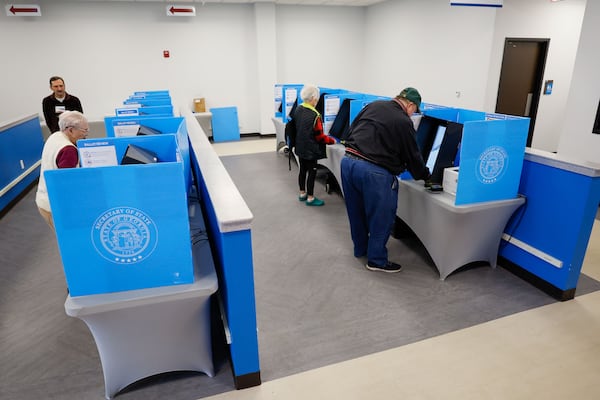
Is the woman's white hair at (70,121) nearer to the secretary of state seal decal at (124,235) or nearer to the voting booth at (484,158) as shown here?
the secretary of state seal decal at (124,235)

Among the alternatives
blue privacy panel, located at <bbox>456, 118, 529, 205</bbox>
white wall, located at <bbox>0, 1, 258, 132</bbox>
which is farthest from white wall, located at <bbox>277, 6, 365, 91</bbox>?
blue privacy panel, located at <bbox>456, 118, 529, 205</bbox>

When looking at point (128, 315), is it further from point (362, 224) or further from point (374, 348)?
point (362, 224)

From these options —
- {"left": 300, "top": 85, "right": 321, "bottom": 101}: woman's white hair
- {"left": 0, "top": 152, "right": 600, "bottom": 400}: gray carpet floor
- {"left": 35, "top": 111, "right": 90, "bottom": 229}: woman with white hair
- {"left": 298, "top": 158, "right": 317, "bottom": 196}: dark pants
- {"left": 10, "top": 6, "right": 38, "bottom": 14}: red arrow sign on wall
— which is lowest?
{"left": 0, "top": 152, "right": 600, "bottom": 400}: gray carpet floor

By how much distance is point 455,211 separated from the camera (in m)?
2.56

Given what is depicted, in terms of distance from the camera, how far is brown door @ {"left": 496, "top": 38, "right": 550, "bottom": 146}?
5.80m

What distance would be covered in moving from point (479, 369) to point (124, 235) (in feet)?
6.25

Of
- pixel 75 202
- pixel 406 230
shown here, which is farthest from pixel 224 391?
pixel 406 230

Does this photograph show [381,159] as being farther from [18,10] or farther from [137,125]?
[18,10]

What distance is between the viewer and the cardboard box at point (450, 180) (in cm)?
265

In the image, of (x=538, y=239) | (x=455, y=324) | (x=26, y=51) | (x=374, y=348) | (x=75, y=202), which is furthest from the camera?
(x=26, y=51)

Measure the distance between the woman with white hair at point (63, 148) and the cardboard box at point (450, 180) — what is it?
7.92 feet

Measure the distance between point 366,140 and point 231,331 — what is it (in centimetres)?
163

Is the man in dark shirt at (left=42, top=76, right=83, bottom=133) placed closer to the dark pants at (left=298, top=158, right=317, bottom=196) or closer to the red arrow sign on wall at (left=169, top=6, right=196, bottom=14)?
the dark pants at (left=298, top=158, right=317, bottom=196)

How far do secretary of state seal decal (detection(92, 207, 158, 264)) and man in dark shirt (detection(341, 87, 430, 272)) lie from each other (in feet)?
5.43
